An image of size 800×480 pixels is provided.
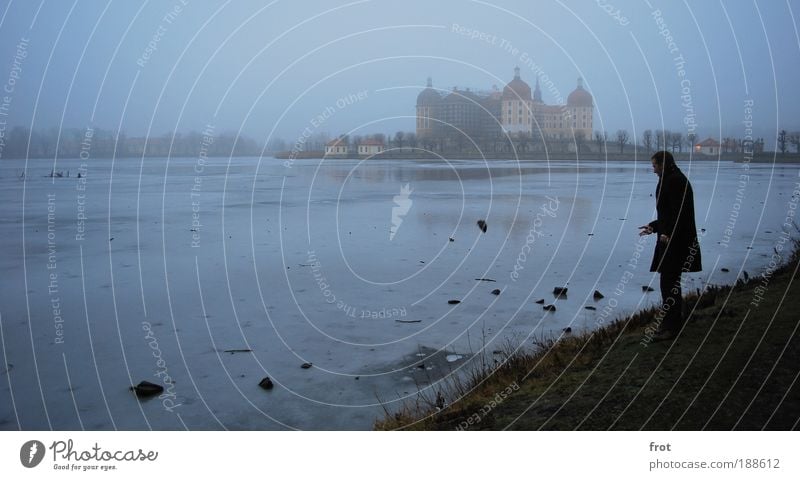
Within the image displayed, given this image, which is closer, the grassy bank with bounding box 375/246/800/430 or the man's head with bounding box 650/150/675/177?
the grassy bank with bounding box 375/246/800/430

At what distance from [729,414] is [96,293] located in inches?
→ 397

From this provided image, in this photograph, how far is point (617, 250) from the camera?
16.3 meters

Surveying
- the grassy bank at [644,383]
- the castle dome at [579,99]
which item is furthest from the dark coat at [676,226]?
the castle dome at [579,99]

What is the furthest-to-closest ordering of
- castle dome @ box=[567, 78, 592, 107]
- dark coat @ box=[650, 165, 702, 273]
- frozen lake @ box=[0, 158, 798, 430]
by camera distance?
castle dome @ box=[567, 78, 592, 107] → dark coat @ box=[650, 165, 702, 273] → frozen lake @ box=[0, 158, 798, 430]

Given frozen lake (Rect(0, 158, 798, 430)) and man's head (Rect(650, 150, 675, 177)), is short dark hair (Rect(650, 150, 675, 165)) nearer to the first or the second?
man's head (Rect(650, 150, 675, 177))

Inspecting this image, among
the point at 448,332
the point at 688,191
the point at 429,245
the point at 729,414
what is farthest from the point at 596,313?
the point at 429,245

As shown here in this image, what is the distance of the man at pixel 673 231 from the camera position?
775cm

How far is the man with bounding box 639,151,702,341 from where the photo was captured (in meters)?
7.75

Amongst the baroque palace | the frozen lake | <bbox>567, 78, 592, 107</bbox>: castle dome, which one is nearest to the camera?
the frozen lake

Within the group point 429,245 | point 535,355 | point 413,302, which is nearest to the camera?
point 535,355

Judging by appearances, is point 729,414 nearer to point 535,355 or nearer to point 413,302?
point 535,355

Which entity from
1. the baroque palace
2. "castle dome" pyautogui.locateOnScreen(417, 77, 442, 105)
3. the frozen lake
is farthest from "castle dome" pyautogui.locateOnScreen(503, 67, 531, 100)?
the frozen lake

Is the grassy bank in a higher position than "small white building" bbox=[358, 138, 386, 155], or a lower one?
lower

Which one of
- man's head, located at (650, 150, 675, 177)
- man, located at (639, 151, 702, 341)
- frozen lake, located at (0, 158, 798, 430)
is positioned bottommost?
frozen lake, located at (0, 158, 798, 430)
